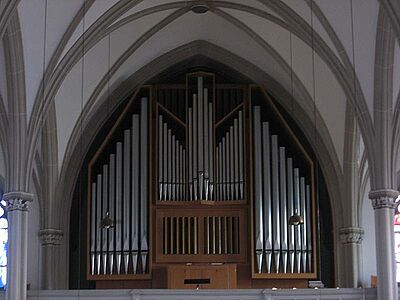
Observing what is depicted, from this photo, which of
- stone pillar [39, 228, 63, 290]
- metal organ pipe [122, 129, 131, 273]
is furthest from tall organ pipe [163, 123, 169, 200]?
stone pillar [39, 228, 63, 290]

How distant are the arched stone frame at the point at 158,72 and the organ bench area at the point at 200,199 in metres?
0.43

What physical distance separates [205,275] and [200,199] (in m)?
2.05

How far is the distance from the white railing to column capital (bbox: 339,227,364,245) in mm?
4842

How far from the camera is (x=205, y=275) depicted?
2556 centimetres

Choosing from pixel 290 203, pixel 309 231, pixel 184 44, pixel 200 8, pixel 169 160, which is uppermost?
pixel 200 8

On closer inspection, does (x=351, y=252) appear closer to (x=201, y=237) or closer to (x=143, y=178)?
(x=201, y=237)

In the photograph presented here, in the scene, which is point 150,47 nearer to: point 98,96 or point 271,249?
point 98,96

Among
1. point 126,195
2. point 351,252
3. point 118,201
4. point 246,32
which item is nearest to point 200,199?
point 126,195

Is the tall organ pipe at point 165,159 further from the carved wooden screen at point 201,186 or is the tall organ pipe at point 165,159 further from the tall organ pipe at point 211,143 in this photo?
the tall organ pipe at point 211,143

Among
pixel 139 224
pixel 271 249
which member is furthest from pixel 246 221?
pixel 139 224

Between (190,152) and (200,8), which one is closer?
(200,8)

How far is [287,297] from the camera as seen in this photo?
70.2ft

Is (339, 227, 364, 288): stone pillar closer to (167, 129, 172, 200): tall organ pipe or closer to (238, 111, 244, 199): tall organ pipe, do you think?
(238, 111, 244, 199): tall organ pipe

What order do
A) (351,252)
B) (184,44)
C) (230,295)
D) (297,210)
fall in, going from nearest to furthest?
(230,295) → (297,210) → (351,252) → (184,44)
